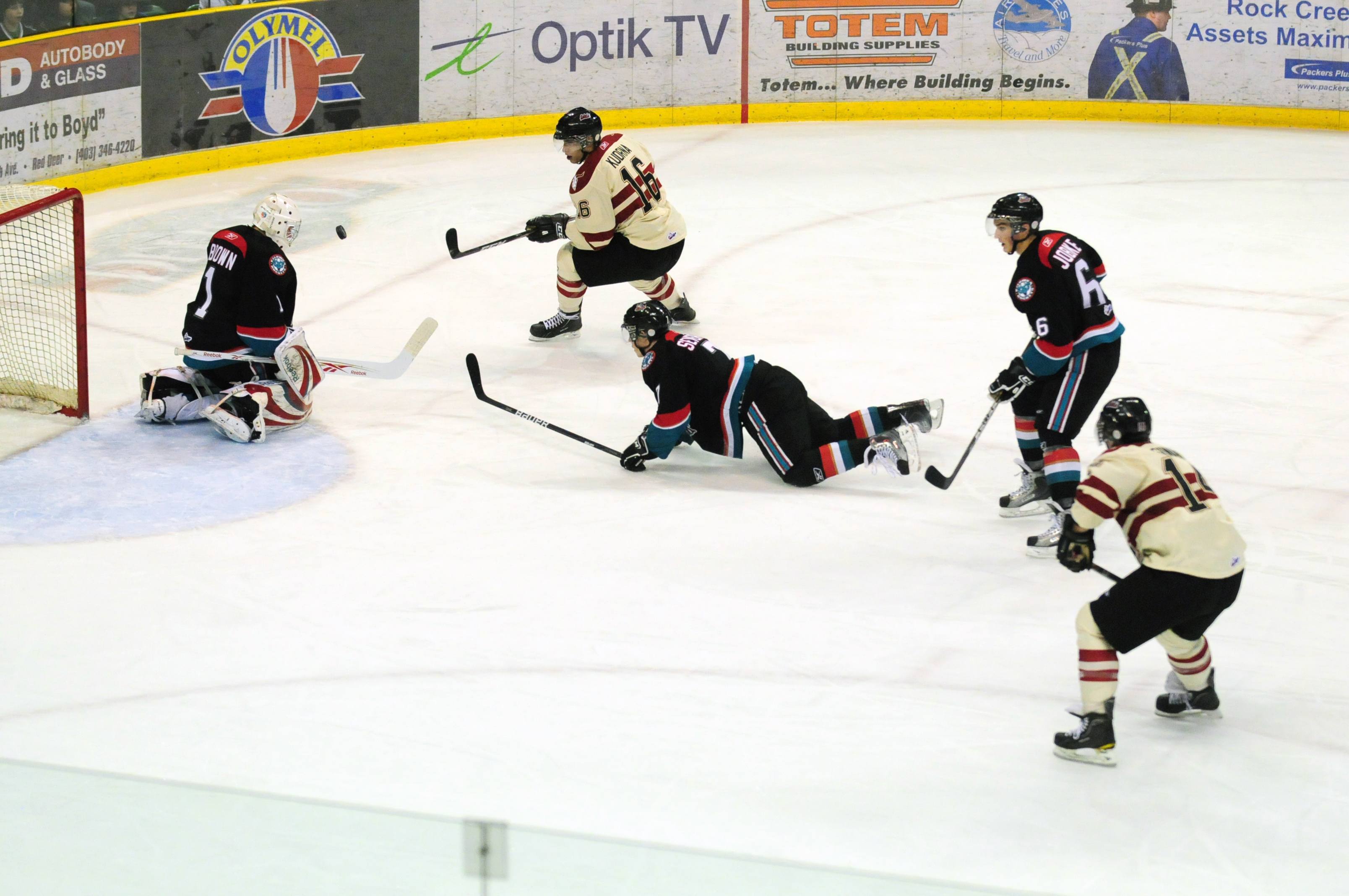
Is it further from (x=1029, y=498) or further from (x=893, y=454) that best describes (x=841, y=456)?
(x=1029, y=498)

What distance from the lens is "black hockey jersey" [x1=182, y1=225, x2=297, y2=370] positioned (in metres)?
5.92

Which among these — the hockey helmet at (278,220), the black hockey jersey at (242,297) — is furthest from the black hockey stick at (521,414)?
the hockey helmet at (278,220)

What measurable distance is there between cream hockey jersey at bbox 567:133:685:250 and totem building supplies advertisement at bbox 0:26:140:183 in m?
4.10

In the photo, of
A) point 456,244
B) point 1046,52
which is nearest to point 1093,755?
point 456,244

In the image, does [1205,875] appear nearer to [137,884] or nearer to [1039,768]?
[1039,768]

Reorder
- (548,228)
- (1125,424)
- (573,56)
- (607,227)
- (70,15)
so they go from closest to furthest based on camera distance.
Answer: (1125,424) → (607,227) → (548,228) → (70,15) → (573,56)

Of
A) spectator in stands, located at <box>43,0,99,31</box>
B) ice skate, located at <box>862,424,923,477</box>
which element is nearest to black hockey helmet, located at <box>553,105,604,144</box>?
ice skate, located at <box>862,424,923,477</box>

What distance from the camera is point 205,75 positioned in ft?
33.8

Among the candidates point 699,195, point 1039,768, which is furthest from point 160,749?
point 699,195

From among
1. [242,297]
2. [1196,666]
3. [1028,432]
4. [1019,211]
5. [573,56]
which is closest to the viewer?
[1196,666]

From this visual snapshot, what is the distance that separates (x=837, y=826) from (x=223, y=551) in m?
2.43

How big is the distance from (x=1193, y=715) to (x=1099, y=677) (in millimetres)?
440

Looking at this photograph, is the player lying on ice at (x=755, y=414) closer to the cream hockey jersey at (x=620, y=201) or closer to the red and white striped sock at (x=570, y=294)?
the cream hockey jersey at (x=620, y=201)

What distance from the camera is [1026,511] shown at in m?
5.41
